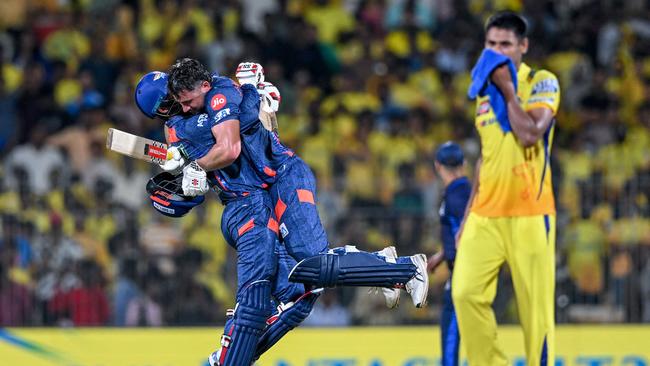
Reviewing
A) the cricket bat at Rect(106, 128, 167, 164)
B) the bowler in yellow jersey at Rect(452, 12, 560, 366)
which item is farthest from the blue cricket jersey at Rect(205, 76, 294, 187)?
the bowler in yellow jersey at Rect(452, 12, 560, 366)

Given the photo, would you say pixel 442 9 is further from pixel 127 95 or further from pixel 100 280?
pixel 100 280

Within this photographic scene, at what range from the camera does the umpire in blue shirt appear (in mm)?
9820

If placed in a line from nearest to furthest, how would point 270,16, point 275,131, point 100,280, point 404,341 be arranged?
point 275,131, point 404,341, point 100,280, point 270,16

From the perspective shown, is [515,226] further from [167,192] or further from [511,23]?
[167,192]

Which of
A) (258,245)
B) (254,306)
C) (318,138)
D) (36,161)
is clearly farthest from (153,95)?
(318,138)

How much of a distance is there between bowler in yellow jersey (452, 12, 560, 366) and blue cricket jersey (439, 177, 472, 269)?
1.44m

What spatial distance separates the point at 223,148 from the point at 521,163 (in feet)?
6.64

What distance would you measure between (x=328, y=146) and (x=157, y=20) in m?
3.78

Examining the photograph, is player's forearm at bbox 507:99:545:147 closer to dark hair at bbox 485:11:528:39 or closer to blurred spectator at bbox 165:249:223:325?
dark hair at bbox 485:11:528:39

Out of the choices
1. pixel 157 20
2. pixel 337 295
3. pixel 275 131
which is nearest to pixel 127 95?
pixel 157 20

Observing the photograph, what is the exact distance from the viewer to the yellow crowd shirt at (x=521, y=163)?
8.34 metres

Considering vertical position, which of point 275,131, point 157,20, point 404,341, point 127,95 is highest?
point 157,20

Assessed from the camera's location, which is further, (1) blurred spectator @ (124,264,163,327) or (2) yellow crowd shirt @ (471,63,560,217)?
(1) blurred spectator @ (124,264,163,327)

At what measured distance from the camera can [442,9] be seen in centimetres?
1762
